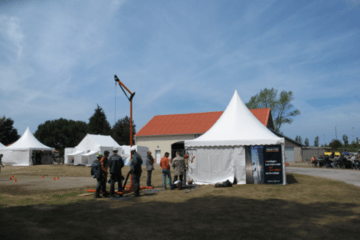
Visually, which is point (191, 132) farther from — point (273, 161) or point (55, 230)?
point (55, 230)

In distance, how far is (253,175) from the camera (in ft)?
42.8

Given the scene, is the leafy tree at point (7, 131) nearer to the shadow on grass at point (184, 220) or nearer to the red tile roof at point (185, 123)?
the red tile roof at point (185, 123)

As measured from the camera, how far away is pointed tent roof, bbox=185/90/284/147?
13.0 m

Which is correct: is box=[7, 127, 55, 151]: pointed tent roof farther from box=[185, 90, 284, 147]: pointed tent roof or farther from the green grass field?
box=[185, 90, 284, 147]: pointed tent roof

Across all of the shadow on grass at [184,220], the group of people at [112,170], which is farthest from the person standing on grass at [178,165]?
the shadow on grass at [184,220]

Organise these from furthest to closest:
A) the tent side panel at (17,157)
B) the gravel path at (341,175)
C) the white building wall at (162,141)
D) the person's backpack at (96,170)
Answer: the white building wall at (162,141), the tent side panel at (17,157), the gravel path at (341,175), the person's backpack at (96,170)

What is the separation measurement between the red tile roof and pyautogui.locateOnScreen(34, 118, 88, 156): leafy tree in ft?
121

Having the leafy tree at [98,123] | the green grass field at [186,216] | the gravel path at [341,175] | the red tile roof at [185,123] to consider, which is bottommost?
the gravel path at [341,175]

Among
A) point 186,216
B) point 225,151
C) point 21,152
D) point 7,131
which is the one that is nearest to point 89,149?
point 21,152

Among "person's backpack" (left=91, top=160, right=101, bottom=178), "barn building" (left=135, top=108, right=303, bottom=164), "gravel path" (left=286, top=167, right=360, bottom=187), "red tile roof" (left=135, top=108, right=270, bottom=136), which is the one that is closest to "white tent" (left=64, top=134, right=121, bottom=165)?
"barn building" (left=135, top=108, right=303, bottom=164)

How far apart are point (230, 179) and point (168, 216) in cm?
694

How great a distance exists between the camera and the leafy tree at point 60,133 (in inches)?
2687

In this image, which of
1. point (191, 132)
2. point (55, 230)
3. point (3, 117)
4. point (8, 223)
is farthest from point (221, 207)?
point (3, 117)

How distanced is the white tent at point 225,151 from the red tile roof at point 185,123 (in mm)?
21305
